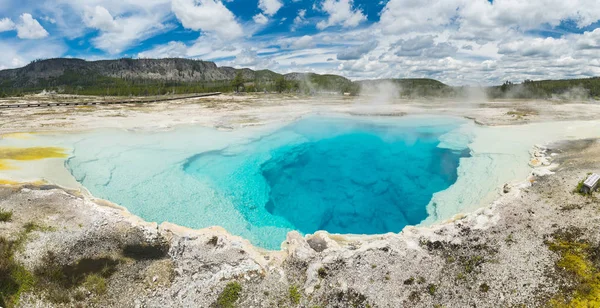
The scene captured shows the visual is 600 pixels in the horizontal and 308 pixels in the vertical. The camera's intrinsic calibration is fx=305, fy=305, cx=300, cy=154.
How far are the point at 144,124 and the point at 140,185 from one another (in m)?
13.9

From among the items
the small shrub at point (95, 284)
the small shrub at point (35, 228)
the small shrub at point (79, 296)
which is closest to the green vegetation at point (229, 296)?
the small shrub at point (95, 284)

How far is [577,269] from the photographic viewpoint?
6094mm

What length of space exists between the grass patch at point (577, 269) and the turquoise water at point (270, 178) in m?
4.43

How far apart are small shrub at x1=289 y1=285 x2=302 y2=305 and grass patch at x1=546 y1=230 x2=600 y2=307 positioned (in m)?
4.57

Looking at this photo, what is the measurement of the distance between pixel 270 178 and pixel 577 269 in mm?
11344

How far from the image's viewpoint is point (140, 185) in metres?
12.6

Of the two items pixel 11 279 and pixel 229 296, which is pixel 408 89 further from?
pixel 11 279

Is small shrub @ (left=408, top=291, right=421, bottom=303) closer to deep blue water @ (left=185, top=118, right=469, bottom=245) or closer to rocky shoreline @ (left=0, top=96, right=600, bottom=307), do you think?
rocky shoreline @ (left=0, top=96, right=600, bottom=307)

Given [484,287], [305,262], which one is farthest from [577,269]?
[305,262]

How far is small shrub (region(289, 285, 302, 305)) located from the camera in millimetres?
5989

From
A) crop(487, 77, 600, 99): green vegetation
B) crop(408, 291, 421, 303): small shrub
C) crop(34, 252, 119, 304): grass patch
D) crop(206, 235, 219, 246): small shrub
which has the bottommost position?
crop(408, 291, 421, 303): small shrub

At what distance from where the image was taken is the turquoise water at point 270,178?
10.9 m

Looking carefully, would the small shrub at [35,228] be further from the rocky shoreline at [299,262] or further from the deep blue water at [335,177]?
the deep blue water at [335,177]

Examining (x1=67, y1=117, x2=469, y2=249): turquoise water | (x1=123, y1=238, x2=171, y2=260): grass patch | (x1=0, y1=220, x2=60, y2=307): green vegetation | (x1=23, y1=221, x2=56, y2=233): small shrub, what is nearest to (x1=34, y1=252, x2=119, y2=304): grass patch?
(x1=0, y1=220, x2=60, y2=307): green vegetation
